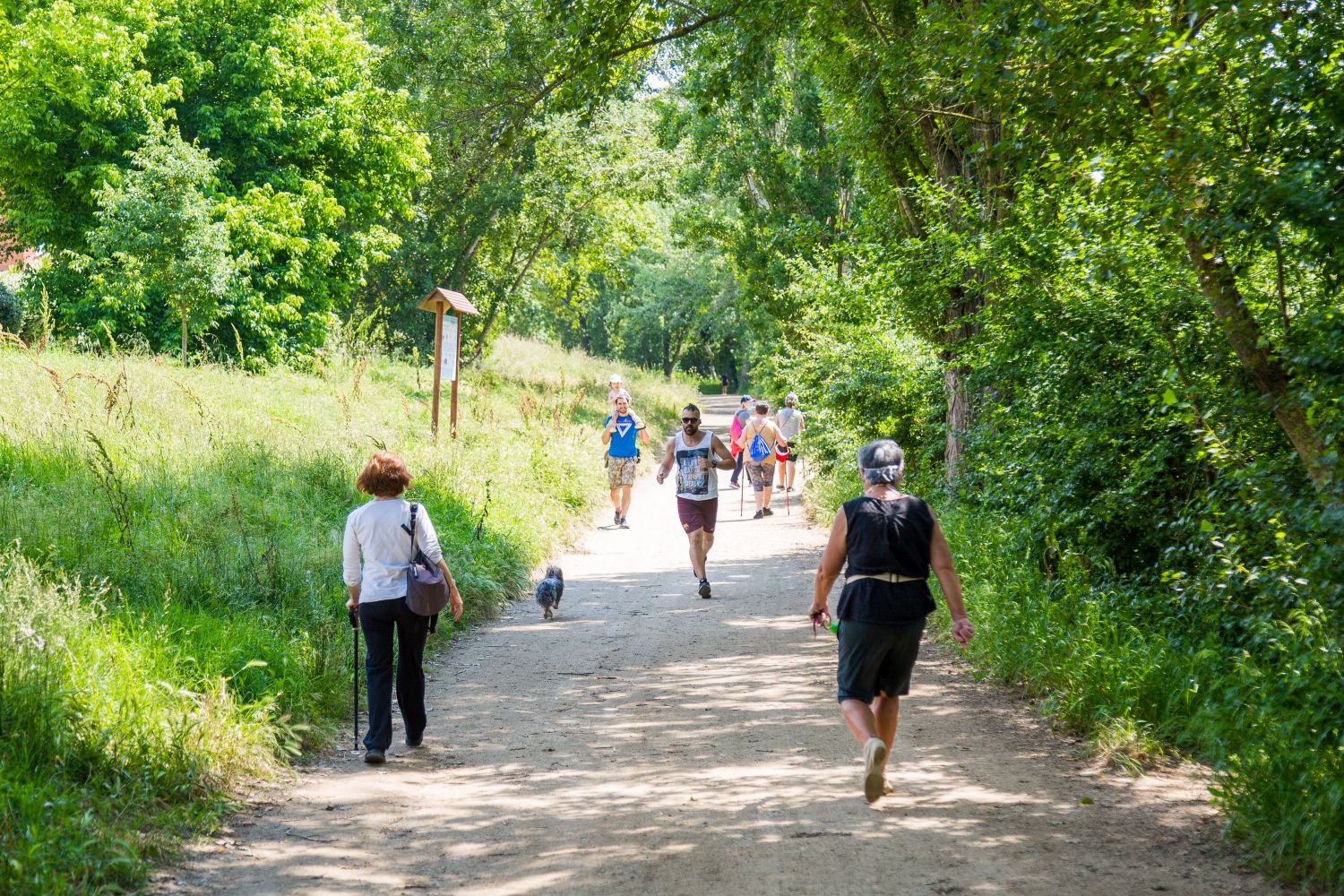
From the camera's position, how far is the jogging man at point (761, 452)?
1894cm

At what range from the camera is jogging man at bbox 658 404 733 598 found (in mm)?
12227

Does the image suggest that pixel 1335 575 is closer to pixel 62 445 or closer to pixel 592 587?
pixel 592 587

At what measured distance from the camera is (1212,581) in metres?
6.83

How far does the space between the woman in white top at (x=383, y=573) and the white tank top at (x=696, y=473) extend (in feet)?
18.7

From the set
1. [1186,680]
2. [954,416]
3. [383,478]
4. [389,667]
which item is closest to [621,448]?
[954,416]

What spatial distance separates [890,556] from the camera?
18.9 feet

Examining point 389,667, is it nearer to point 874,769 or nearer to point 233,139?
point 874,769

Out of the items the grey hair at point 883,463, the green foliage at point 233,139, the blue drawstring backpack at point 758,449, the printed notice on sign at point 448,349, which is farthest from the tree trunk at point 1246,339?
the green foliage at point 233,139

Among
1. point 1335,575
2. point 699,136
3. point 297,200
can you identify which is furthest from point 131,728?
point 699,136

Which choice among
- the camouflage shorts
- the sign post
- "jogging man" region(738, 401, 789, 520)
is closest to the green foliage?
the sign post

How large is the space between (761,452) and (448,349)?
6350mm

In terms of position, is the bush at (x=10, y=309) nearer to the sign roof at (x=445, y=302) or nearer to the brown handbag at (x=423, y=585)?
the sign roof at (x=445, y=302)

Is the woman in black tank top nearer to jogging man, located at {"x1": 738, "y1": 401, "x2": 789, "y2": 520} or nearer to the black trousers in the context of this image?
the black trousers

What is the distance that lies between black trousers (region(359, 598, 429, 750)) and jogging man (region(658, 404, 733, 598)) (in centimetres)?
557
